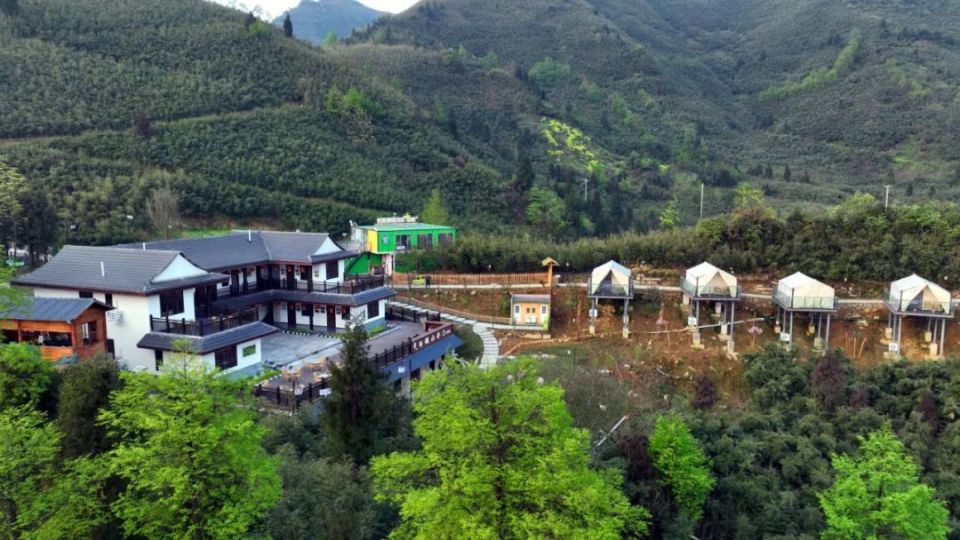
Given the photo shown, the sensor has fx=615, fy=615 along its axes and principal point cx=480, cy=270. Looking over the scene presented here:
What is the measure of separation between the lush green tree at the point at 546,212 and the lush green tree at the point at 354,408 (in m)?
34.0

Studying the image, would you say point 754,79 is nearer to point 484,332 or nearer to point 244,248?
point 484,332

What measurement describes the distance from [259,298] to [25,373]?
12059 millimetres

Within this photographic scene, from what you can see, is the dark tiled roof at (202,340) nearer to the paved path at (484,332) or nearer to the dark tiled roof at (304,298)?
the dark tiled roof at (304,298)

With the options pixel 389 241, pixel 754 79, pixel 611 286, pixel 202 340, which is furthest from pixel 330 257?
pixel 754 79

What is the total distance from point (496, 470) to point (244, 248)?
68.3ft

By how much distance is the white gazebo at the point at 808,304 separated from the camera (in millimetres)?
27750

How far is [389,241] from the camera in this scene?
37.1m

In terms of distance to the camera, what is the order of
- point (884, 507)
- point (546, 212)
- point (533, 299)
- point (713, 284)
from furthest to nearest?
point (546, 212) < point (533, 299) < point (713, 284) < point (884, 507)

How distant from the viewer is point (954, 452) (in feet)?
68.1

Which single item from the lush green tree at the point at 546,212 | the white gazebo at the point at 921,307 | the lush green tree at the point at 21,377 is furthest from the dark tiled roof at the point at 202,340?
the lush green tree at the point at 546,212

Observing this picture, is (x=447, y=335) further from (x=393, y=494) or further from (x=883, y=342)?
(x=883, y=342)

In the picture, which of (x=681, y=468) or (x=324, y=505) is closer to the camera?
(x=324, y=505)

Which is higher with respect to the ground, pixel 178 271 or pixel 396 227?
pixel 396 227

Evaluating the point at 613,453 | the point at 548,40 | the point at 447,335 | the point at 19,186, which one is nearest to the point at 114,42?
the point at 19,186
